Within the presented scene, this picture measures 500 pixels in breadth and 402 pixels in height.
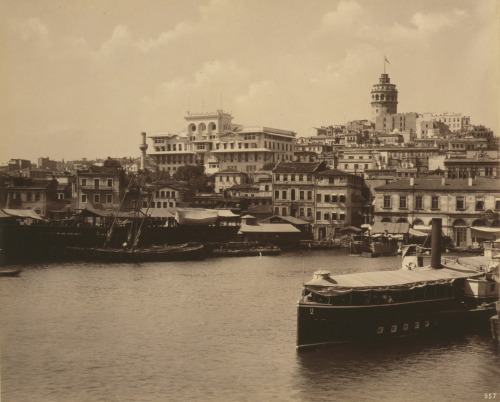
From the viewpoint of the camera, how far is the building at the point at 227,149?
61.2m

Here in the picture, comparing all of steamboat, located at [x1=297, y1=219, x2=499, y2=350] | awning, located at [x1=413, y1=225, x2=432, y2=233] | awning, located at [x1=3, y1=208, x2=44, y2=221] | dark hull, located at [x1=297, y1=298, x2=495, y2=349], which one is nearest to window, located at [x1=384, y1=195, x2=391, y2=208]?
awning, located at [x1=413, y1=225, x2=432, y2=233]

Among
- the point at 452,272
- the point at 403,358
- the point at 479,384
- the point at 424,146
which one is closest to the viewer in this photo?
the point at 479,384

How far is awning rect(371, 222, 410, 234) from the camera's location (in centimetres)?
4284

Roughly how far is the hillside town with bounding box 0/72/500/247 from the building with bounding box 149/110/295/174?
11 centimetres

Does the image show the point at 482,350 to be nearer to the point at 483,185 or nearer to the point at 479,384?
the point at 479,384

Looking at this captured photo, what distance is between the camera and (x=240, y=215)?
165 feet

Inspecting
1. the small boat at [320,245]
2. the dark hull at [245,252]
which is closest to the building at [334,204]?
the small boat at [320,245]

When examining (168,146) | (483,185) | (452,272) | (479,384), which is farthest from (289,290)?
(168,146)

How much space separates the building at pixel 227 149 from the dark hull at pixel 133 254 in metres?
20.8

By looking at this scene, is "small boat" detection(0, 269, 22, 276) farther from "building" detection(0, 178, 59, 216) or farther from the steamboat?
the steamboat

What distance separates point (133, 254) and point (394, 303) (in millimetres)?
20956

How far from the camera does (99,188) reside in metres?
47.4

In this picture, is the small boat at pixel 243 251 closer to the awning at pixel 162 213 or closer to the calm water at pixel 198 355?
the awning at pixel 162 213

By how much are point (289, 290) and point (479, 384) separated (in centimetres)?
1135
